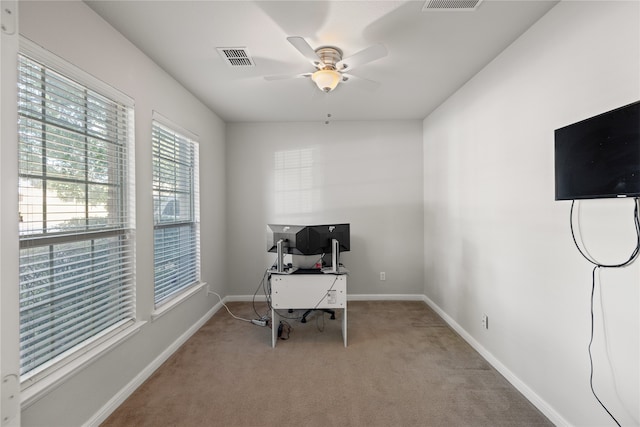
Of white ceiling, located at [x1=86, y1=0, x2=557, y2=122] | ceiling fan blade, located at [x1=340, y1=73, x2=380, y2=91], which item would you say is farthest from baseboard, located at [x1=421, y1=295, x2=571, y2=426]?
ceiling fan blade, located at [x1=340, y1=73, x2=380, y2=91]

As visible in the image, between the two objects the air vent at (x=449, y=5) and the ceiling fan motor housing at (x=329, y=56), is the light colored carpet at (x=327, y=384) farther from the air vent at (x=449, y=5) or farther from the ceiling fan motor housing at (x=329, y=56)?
the air vent at (x=449, y=5)

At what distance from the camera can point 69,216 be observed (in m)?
1.75

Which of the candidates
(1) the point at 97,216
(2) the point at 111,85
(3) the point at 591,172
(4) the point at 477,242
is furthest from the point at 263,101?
(3) the point at 591,172

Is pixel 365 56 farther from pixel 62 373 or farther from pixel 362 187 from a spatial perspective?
pixel 62 373

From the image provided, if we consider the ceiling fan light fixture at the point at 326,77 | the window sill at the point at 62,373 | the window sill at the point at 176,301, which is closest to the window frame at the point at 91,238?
the window sill at the point at 62,373

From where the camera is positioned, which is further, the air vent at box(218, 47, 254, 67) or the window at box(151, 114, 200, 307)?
the window at box(151, 114, 200, 307)

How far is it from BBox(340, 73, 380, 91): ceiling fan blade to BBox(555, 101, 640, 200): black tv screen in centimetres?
169

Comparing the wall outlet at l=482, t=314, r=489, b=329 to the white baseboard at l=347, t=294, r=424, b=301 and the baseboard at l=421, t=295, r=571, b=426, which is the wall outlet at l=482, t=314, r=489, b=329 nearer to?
the baseboard at l=421, t=295, r=571, b=426

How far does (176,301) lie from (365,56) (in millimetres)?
2796

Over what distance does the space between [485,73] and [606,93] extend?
4.19 ft

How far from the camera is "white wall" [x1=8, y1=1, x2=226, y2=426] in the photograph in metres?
1.60

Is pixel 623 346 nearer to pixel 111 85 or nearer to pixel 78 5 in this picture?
pixel 111 85

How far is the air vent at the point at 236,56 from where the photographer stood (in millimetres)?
2320

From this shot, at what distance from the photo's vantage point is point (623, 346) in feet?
4.91
